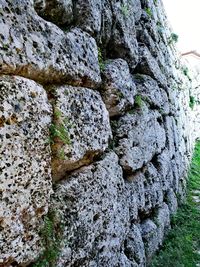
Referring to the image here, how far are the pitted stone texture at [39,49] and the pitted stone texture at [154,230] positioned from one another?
1.78 m

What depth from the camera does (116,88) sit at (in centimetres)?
286

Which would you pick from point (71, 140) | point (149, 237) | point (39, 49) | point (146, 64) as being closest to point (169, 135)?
point (146, 64)

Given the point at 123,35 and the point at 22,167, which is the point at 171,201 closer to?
the point at 123,35

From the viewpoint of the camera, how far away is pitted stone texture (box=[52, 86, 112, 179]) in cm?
190

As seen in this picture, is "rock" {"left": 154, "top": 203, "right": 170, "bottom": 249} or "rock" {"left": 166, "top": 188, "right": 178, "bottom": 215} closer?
"rock" {"left": 154, "top": 203, "right": 170, "bottom": 249}

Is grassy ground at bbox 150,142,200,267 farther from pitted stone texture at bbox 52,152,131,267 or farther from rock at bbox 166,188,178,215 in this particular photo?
pitted stone texture at bbox 52,152,131,267

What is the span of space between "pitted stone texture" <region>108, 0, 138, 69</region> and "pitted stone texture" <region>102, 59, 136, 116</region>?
0.19 meters

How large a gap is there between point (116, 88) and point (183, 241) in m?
2.29

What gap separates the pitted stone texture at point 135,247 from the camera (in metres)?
2.76

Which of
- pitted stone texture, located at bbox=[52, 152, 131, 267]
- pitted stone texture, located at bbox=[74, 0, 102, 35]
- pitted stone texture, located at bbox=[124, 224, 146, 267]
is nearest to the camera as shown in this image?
pitted stone texture, located at bbox=[52, 152, 131, 267]

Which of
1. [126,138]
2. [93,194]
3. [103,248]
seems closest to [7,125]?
[93,194]

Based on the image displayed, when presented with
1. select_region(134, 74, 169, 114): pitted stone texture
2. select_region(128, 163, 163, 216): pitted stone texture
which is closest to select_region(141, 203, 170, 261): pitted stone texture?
select_region(128, 163, 163, 216): pitted stone texture

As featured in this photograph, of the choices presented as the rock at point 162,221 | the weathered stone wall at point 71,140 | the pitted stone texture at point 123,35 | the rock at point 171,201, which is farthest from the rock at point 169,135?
the pitted stone texture at point 123,35

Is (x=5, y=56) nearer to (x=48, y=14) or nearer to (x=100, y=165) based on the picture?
(x=48, y=14)
